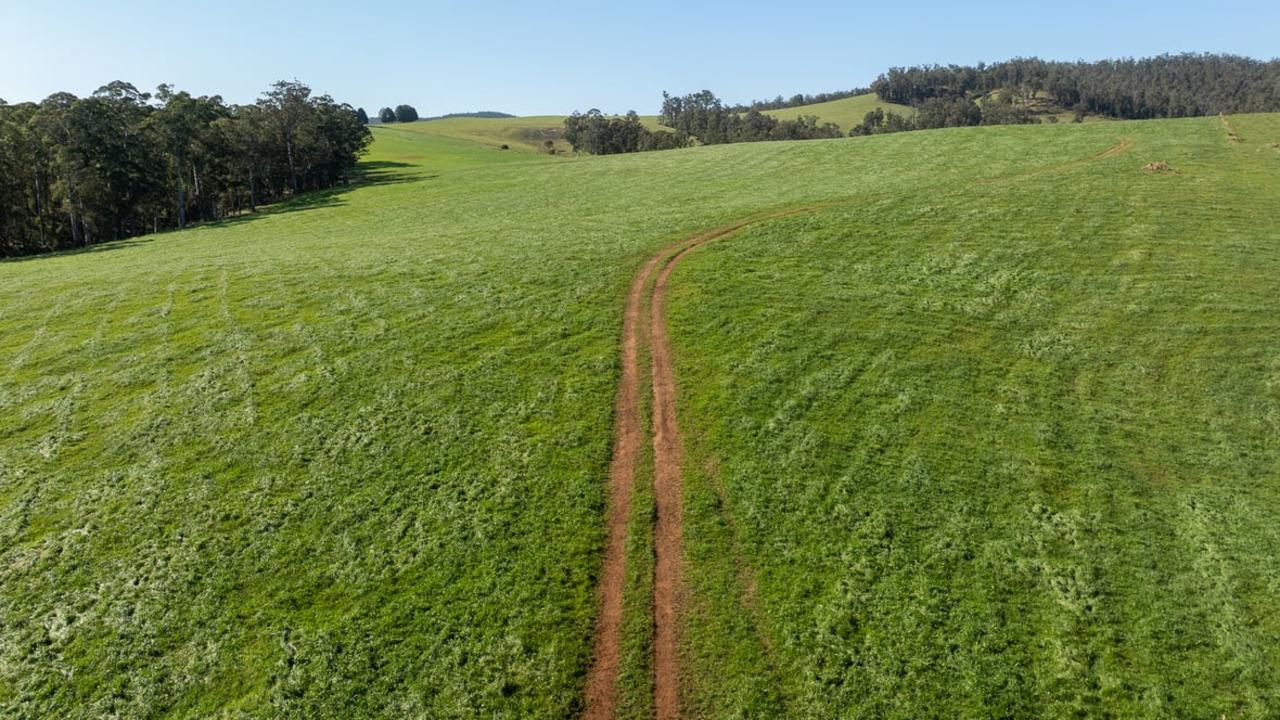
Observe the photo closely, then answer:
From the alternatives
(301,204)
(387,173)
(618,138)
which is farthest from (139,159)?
(618,138)

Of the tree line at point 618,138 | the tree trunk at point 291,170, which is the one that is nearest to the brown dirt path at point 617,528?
the tree trunk at point 291,170

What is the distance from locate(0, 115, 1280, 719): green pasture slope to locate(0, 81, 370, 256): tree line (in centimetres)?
4316

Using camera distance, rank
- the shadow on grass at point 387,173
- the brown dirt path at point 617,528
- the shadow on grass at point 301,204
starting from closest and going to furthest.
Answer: the brown dirt path at point 617,528, the shadow on grass at point 301,204, the shadow on grass at point 387,173

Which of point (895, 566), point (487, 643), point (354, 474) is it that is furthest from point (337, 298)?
point (895, 566)

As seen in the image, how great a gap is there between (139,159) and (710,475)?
93699mm

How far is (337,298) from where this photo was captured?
120 feet

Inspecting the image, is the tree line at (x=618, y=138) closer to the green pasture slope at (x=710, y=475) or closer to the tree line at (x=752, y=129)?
the tree line at (x=752, y=129)

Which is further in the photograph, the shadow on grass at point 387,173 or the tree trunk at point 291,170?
the tree trunk at point 291,170

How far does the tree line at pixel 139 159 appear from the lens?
7169 cm

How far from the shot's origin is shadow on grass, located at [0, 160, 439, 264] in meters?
67.1

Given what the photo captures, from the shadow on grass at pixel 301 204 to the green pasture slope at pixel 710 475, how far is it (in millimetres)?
30981

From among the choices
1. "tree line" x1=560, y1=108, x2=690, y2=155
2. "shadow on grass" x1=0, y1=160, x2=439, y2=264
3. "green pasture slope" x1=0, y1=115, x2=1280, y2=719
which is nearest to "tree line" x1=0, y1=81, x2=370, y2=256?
"shadow on grass" x1=0, y1=160, x2=439, y2=264

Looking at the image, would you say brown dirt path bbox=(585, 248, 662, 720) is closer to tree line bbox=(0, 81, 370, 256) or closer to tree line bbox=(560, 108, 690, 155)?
tree line bbox=(0, 81, 370, 256)

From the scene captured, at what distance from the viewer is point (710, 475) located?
20922 mm
